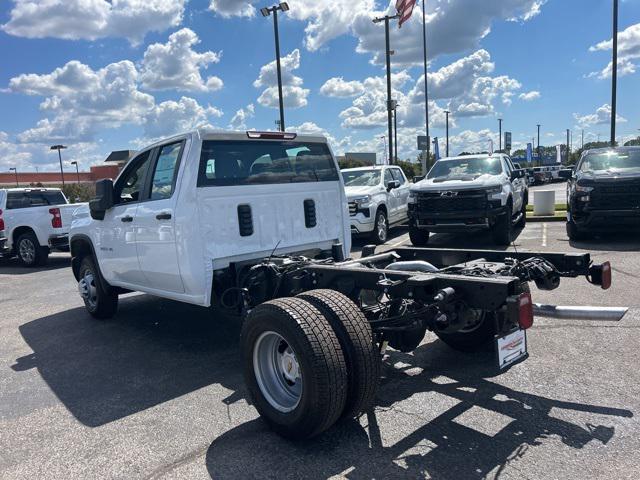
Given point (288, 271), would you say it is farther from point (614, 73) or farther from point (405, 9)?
point (614, 73)

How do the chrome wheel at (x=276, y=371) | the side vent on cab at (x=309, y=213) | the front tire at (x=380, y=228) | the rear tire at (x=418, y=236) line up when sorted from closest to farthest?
the chrome wheel at (x=276, y=371), the side vent on cab at (x=309, y=213), the rear tire at (x=418, y=236), the front tire at (x=380, y=228)

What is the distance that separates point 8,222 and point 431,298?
12849 mm

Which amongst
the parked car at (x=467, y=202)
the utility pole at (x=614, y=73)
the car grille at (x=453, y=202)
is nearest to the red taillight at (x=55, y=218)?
the parked car at (x=467, y=202)

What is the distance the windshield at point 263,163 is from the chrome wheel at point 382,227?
6536 millimetres

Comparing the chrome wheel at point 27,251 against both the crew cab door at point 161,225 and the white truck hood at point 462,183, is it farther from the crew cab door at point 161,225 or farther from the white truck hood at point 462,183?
the white truck hood at point 462,183

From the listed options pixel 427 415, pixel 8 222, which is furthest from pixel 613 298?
pixel 8 222

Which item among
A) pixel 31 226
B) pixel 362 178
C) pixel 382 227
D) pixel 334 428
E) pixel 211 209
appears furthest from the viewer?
pixel 362 178

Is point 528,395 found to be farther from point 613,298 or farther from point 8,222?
point 8,222

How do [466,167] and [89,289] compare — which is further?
[466,167]

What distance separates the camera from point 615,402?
3.75m

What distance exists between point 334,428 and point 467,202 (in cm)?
776

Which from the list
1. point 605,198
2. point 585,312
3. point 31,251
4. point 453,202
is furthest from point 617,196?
point 31,251

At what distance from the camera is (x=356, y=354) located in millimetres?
3236

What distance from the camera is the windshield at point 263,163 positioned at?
493 centimetres
